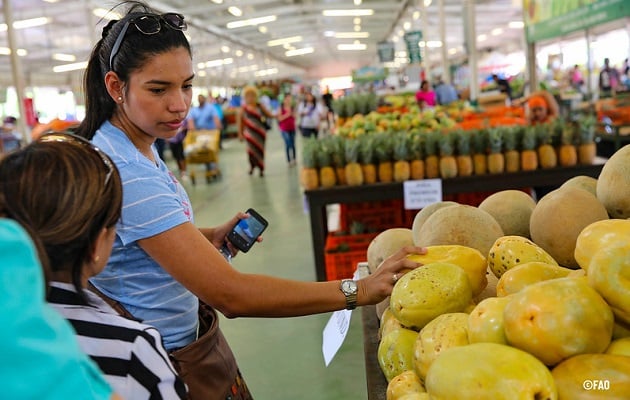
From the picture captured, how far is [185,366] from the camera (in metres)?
1.66

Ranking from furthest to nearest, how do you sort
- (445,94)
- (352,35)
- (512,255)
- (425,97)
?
(352,35)
(445,94)
(425,97)
(512,255)

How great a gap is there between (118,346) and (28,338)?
0.45m

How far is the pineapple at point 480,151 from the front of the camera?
4973 mm

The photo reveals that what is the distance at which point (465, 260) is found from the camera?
173 cm

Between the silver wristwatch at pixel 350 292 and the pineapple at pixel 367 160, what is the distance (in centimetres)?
331

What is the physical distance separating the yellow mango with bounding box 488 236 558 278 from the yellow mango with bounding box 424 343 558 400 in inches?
21.8

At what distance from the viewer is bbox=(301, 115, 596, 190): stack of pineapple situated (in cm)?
493

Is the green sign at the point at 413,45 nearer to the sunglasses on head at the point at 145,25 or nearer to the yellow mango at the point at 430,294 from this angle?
the sunglasses on head at the point at 145,25

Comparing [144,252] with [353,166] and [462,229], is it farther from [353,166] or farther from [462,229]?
[353,166]

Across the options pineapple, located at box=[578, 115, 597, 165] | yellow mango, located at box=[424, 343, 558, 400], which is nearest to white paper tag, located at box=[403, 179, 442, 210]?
pineapple, located at box=[578, 115, 597, 165]

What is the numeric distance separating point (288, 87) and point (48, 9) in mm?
19941

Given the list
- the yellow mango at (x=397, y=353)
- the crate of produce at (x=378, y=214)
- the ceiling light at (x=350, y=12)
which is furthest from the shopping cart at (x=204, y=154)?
the ceiling light at (x=350, y=12)

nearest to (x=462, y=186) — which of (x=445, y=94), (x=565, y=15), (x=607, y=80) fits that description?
(x=565, y=15)

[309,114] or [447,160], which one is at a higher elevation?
[309,114]
